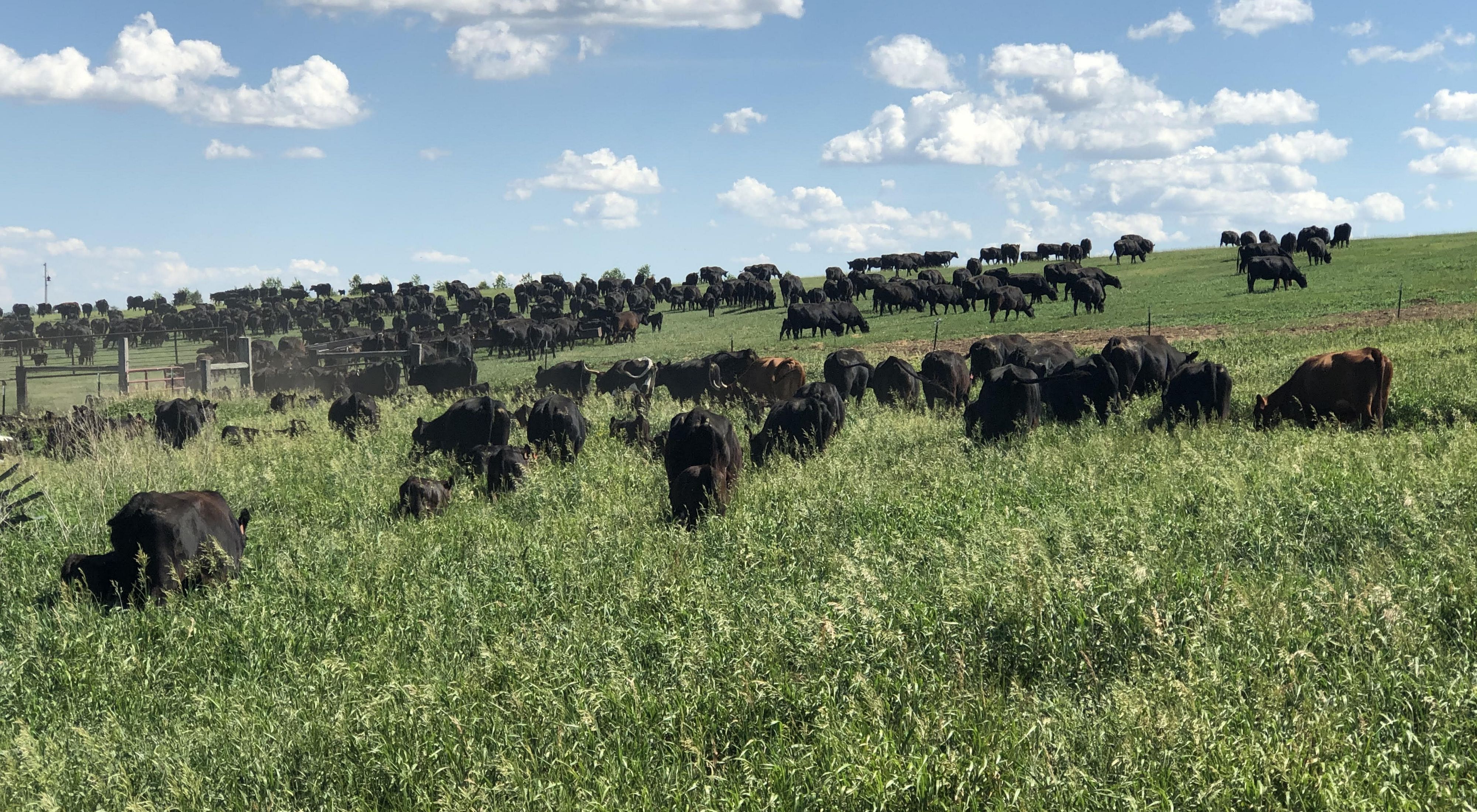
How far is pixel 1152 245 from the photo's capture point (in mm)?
74375

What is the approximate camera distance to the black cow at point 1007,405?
14.4 meters

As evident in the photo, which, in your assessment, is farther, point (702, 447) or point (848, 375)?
point (848, 375)

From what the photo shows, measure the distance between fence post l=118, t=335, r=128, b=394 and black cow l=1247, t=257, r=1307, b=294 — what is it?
43.4m

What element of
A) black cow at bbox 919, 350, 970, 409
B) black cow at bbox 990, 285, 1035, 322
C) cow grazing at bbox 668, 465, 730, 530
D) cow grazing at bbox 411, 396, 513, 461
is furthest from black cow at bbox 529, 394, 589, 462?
black cow at bbox 990, 285, 1035, 322

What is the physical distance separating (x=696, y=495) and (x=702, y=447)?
33.8 inches

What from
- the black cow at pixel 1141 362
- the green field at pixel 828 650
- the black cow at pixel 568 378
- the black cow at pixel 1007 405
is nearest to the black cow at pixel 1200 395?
the black cow at pixel 1141 362

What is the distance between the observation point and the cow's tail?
499 inches

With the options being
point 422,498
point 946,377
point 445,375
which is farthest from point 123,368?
point 946,377

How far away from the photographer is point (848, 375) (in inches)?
808

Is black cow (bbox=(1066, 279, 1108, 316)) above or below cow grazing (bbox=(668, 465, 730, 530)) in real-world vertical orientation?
above

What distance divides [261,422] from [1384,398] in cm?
2311

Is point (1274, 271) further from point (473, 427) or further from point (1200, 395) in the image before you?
point (473, 427)

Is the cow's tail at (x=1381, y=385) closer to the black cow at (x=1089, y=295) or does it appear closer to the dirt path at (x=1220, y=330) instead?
the dirt path at (x=1220, y=330)

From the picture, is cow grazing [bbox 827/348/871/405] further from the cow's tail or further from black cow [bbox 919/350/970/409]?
the cow's tail
